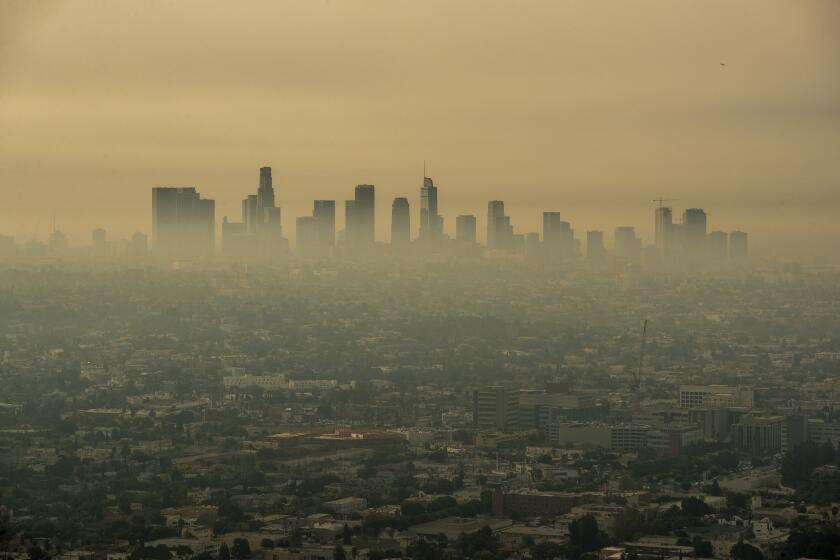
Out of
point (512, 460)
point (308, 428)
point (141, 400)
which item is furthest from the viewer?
point (141, 400)

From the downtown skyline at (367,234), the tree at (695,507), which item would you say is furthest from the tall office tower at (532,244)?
the tree at (695,507)

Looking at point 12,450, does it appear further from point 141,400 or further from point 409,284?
point 409,284

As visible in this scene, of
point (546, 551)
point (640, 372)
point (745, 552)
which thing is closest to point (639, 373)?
point (640, 372)

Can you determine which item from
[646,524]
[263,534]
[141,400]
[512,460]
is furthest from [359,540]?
[141,400]

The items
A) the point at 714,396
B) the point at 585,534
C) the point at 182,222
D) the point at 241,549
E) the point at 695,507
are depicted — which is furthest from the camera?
the point at 182,222

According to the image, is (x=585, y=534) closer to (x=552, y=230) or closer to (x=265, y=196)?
(x=552, y=230)

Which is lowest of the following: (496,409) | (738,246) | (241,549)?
(241,549)
